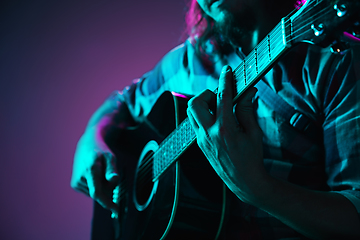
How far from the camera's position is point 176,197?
751 millimetres

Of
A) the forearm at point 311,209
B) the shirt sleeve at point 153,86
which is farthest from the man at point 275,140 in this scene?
the shirt sleeve at point 153,86

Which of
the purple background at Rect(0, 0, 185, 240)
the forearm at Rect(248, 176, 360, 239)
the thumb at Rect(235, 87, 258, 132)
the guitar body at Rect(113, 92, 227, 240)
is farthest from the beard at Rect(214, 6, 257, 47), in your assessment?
the purple background at Rect(0, 0, 185, 240)

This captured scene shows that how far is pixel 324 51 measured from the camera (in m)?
0.71

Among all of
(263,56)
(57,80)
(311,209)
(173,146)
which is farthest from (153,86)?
(311,209)

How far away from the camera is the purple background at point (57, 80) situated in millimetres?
1709

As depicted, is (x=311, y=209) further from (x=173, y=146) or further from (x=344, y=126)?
(x=173, y=146)

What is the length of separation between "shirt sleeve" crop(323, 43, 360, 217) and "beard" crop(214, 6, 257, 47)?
0.31 metres

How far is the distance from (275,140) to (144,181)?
1.39ft

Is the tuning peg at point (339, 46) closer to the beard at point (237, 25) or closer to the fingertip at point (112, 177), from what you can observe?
the beard at point (237, 25)

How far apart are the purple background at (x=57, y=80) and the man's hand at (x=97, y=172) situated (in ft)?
2.22

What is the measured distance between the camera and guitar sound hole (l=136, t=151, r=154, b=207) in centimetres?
92

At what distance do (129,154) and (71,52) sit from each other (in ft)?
3.25

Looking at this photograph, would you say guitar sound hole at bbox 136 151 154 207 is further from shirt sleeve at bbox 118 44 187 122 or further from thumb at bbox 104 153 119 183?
shirt sleeve at bbox 118 44 187 122

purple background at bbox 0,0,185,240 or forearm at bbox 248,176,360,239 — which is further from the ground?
purple background at bbox 0,0,185,240
